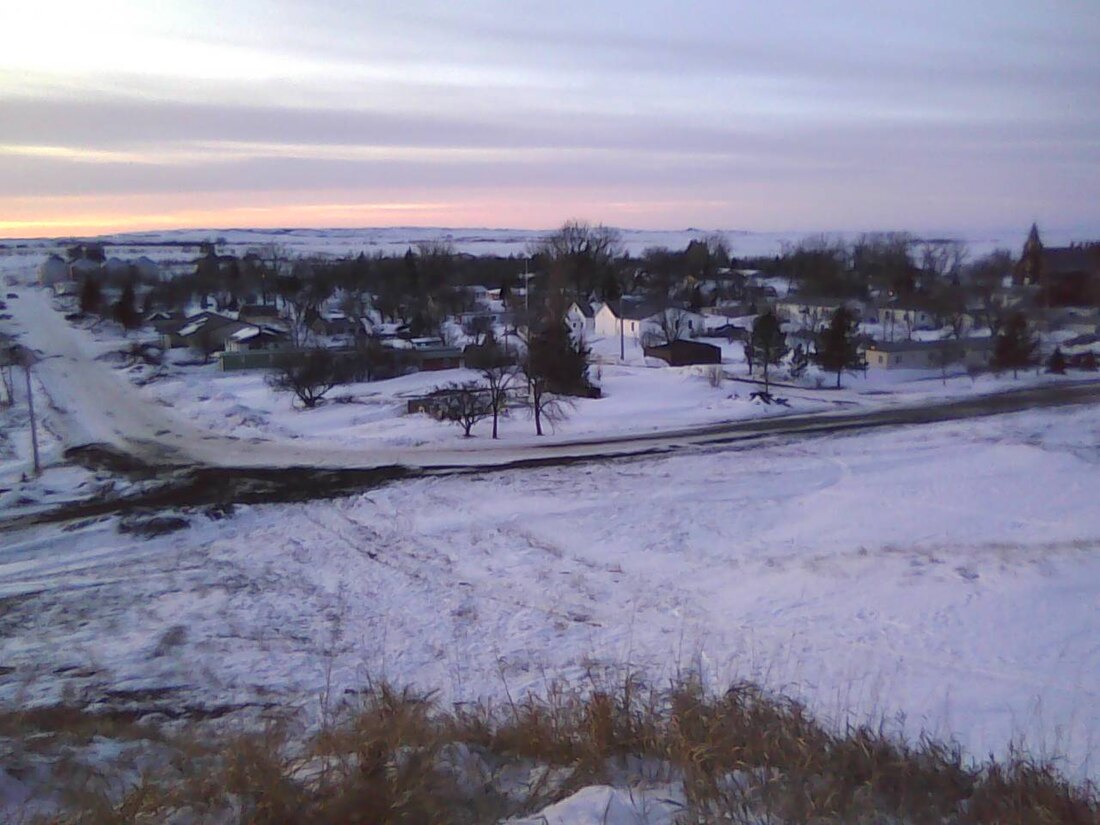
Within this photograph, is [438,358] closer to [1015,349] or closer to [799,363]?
[799,363]

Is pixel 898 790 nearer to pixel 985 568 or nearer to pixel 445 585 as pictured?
pixel 445 585

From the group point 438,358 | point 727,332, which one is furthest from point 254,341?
point 727,332

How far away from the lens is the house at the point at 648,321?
183 ft

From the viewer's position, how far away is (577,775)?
3.88 metres

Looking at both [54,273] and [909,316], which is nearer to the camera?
[909,316]

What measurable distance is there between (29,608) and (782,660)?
11484mm

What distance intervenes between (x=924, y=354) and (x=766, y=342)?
10.8m

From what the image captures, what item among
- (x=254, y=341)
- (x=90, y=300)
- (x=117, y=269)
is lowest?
(x=254, y=341)

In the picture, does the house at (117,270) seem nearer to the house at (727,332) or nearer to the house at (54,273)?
the house at (54,273)

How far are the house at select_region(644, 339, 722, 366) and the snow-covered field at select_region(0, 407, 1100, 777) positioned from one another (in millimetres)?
22837

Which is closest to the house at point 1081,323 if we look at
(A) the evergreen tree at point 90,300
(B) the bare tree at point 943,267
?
(B) the bare tree at point 943,267

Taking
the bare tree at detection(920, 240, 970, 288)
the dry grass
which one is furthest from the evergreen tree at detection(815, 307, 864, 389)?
the bare tree at detection(920, 240, 970, 288)

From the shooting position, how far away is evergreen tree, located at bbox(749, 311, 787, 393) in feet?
123

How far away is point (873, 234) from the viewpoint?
403 ft
